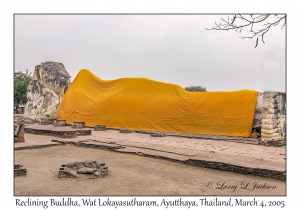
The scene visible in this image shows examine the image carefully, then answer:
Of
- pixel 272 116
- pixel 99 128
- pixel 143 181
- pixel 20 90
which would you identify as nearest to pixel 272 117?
pixel 272 116

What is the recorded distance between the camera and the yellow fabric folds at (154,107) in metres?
16.2

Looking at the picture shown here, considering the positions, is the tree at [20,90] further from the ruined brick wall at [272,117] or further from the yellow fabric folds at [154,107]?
the ruined brick wall at [272,117]

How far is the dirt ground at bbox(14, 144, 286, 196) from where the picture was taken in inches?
214

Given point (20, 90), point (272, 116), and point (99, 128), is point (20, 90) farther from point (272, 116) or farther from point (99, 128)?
point (272, 116)

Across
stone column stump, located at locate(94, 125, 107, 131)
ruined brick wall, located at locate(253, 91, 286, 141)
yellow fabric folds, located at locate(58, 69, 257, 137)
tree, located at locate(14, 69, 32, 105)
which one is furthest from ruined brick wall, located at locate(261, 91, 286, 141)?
→ tree, located at locate(14, 69, 32, 105)

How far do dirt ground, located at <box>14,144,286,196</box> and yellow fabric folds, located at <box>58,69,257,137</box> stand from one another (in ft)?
28.9

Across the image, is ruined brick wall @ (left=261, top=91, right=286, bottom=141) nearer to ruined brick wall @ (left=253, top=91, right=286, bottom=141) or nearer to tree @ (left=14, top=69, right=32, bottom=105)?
ruined brick wall @ (left=253, top=91, right=286, bottom=141)

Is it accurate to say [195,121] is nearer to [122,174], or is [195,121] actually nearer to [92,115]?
[92,115]

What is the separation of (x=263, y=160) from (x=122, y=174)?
14.3 feet

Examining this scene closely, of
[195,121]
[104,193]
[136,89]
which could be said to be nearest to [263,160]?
[104,193]

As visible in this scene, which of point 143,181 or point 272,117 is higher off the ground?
point 272,117

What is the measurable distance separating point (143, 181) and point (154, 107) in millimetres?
13418

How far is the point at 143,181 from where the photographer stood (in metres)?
6.18
